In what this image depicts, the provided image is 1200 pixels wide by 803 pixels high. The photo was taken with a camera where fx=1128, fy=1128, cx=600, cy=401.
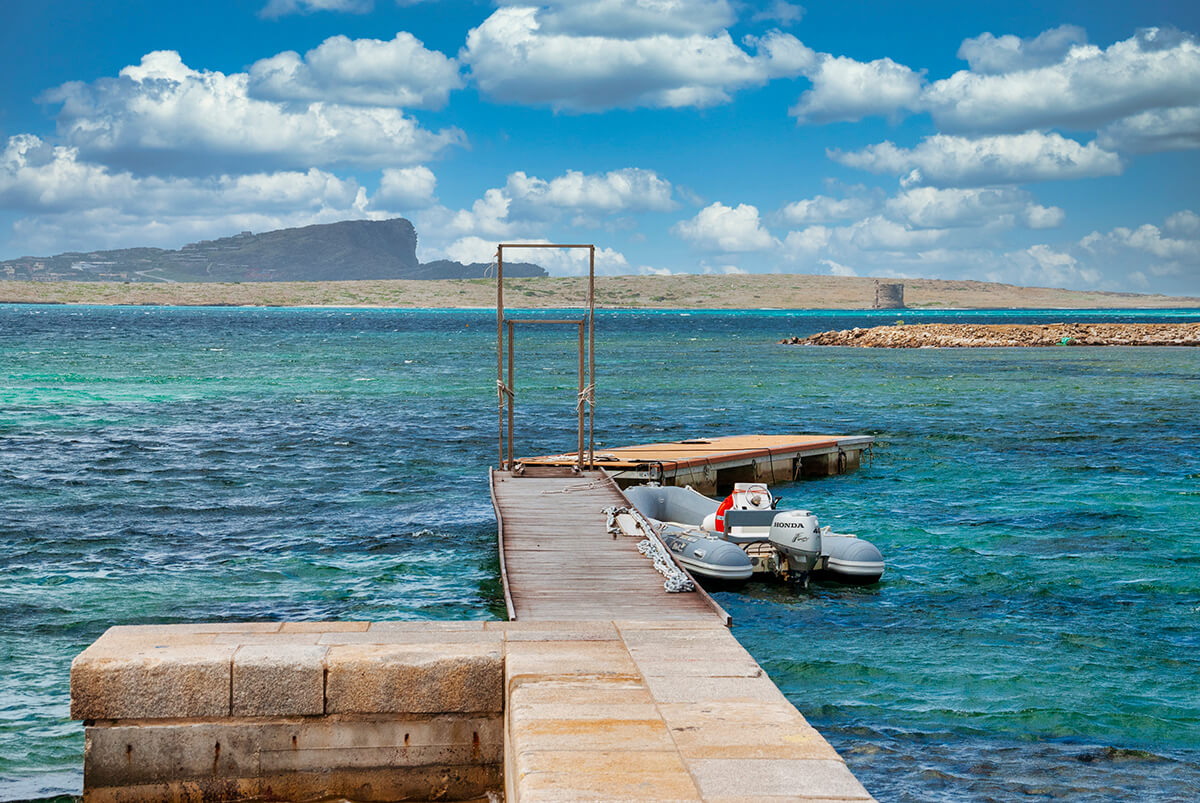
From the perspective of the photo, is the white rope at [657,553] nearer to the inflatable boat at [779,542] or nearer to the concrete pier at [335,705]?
the inflatable boat at [779,542]

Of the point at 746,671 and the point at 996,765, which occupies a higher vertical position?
the point at 746,671

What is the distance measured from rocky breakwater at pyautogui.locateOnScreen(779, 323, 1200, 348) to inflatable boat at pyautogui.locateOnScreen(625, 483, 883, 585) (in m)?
78.2

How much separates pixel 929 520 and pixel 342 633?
48.5 ft

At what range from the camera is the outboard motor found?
15633mm

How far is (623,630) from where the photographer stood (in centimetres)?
930

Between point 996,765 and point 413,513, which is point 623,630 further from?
point 413,513

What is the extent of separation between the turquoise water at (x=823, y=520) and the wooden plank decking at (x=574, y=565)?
102cm

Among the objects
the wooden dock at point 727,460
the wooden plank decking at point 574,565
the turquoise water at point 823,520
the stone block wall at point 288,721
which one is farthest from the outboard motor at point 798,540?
the stone block wall at point 288,721

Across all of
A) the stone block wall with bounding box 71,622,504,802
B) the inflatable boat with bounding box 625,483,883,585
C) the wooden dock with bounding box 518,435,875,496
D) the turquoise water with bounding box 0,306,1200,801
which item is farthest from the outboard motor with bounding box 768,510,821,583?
the stone block wall with bounding box 71,622,504,802

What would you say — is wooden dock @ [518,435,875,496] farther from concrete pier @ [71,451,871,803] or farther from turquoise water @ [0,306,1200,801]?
concrete pier @ [71,451,871,803]

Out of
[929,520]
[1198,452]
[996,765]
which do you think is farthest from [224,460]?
[1198,452]

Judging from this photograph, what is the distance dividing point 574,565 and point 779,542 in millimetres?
3770

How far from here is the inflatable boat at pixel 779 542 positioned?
1572 cm

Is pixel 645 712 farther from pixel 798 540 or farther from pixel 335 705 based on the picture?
pixel 798 540
